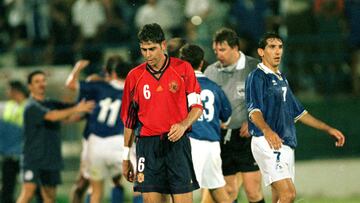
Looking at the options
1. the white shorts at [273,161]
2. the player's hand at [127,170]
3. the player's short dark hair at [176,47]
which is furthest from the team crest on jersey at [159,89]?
the player's short dark hair at [176,47]

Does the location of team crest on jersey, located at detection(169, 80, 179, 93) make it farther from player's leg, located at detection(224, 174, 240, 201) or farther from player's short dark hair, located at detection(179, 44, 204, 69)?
player's leg, located at detection(224, 174, 240, 201)

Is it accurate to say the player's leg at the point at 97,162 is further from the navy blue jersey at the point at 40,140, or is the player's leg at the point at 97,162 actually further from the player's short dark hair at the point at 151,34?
the player's short dark hair at the point at 151,34

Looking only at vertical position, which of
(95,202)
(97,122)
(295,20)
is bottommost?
(95,202)

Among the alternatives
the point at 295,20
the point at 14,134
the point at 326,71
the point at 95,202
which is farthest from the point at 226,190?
the point at 295,20

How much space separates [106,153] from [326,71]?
7280 mm

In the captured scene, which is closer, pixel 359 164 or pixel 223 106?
pixel 223 106

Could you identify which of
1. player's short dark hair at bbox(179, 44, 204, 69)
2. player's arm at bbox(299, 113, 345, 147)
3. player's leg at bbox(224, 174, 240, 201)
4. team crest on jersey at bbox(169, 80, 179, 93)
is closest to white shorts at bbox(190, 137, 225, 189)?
player's leg at bbox(224, 174, 240, 201)

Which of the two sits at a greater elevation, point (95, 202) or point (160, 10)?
point (160, 10)

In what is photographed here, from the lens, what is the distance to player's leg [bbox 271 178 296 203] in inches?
434

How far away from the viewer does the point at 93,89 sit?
1441 centimetres

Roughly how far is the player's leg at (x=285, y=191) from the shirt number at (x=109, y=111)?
371cm

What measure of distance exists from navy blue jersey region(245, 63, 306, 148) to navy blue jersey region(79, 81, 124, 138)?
11.2 ft

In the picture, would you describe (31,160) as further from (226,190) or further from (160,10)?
(160,10)

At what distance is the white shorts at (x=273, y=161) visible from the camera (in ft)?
36.4
